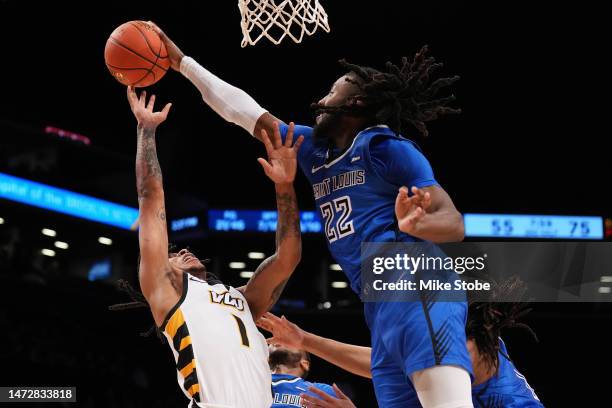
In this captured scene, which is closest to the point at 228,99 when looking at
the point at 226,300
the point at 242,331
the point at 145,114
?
the point at 145,114

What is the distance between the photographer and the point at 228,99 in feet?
13.4

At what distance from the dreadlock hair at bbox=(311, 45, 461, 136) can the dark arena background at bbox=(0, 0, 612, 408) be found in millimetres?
8341

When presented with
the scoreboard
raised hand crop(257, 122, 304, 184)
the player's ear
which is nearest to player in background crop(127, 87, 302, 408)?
raised hand crop(257, 122, 304, 184)

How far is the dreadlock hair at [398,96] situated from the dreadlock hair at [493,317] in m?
0.96

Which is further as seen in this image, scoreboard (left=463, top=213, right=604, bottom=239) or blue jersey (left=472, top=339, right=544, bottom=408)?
scoreboard (left=463, top=213, right=604, bottom=239)

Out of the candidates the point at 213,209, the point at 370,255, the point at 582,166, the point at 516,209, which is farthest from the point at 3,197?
the point at 370,255

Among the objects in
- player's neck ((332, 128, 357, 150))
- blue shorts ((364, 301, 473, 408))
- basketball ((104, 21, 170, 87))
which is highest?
basketball ((104, 21, 170, 87))

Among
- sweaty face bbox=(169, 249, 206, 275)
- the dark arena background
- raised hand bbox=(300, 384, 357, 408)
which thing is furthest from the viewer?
the dark arena background

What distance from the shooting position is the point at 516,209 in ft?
53.9

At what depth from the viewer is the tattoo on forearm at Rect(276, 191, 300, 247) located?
4250mm

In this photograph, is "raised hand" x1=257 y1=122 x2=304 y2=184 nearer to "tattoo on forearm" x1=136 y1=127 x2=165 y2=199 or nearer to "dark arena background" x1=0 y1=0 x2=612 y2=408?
"tattoo on forearm" x1=136 y1=127 x2=165 y2=199

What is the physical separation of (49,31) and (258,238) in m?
6.08

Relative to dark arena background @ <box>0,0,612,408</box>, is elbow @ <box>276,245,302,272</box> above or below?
below

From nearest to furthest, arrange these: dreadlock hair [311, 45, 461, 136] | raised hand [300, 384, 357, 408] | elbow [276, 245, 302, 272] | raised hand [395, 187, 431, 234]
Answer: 1. raised hand [395, 187, 431, 234]
2. dreadlock hair [311, 45, 461, 136]
3. raised hand [300, 384, 357, 408]
4. elbow [276, 245, 302, 272]
